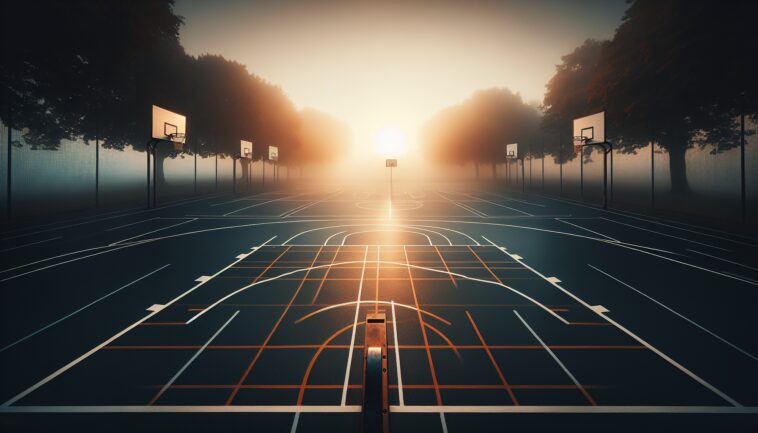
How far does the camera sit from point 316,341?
5.66 meters

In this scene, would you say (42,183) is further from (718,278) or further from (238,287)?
(718,278)

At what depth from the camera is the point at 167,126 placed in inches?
1019

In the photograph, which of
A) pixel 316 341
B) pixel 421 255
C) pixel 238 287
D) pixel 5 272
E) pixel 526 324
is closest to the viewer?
pixel 316 341

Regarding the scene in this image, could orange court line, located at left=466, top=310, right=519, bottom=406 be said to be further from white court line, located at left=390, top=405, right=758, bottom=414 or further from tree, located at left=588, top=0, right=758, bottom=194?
tree, located at left=588, top=0, right=758, bottom=194

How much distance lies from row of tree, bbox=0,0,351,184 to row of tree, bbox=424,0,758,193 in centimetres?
2723

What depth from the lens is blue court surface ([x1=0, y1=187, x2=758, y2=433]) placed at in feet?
13.2

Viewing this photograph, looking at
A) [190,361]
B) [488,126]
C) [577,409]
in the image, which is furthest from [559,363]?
[488,126]

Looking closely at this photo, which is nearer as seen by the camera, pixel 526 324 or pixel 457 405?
pixel 457 405

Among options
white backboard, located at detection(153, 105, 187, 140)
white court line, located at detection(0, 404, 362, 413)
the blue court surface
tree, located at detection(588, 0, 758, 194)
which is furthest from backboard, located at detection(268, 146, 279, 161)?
white court line, located at detection(0, 404, 362, 413)

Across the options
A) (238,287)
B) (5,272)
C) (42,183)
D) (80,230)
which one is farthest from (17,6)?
(42,183)

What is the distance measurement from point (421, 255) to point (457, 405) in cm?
743

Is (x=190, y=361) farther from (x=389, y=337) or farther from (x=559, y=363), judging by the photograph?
(x=559, y=363)

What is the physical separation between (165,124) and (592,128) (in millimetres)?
26220

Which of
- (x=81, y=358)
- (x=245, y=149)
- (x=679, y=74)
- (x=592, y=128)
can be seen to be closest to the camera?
(x=81, y=358)
